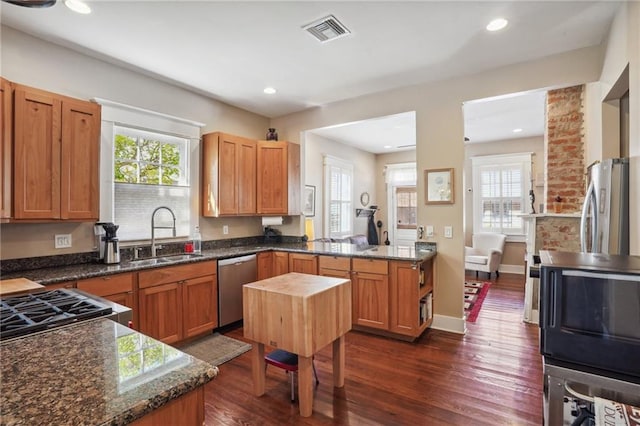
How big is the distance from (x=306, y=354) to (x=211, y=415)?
31.1 inches

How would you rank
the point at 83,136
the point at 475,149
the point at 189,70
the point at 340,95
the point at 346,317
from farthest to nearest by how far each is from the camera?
1. the point at 475,149
2. the point at 340,95
3. the point at 189,70
4. the point at 83,136
5. the point at 346,317

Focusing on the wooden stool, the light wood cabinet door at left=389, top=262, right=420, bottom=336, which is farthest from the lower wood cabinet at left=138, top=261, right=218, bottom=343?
the light wood cabinet door at left=389, top=262, right=420, bottom=336

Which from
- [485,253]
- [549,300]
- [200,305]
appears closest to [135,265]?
[200,305]

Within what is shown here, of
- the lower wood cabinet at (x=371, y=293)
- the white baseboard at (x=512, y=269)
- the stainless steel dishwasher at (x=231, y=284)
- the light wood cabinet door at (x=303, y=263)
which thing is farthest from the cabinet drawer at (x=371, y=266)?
the white baseboard at (x=512, y=269)

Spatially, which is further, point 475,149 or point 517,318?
point 475,149

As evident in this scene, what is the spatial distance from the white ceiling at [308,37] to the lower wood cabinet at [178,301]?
6.74 feet

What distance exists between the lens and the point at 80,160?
274cm

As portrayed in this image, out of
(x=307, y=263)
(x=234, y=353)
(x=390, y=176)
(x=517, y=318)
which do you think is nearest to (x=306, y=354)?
(x=234, y=353)

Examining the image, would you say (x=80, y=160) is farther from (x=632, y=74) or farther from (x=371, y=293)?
(x=632, y=74)

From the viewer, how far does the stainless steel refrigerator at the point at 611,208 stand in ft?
6.58

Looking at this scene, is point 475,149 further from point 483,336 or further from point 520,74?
point 483,336

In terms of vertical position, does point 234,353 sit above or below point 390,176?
below

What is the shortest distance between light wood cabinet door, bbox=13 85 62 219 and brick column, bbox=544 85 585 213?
16.9 feet

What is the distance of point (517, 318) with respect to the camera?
13.3 ft
